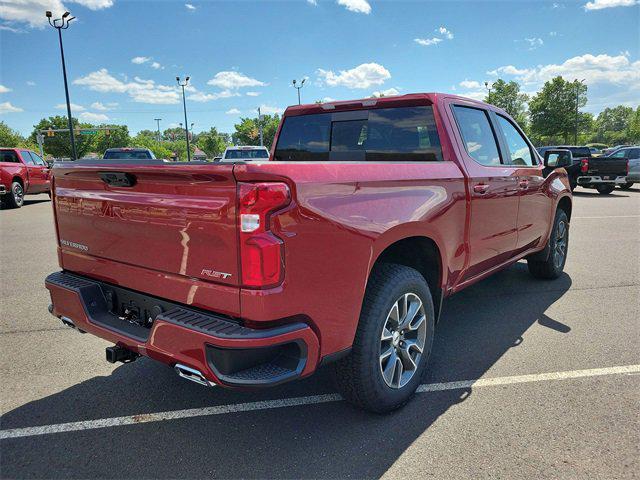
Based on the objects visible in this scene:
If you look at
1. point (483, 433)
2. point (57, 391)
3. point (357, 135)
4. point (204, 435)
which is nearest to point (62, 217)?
point (57, 391)

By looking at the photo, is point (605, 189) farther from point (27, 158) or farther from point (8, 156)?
point (8, 156)

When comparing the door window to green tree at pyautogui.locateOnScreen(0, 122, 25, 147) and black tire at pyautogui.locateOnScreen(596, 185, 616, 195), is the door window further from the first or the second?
green tree at pyautogui.locateOnScreen(0, 122, 25, 147)

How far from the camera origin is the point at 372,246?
2.53 m

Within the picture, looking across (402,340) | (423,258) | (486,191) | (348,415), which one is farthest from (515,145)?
(348,415)

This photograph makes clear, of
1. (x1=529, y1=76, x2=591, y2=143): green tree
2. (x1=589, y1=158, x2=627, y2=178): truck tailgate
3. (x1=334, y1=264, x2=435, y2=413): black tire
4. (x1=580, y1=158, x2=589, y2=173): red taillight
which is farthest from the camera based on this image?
(x1=529, y1=76, x2=591, y2=143): green tree

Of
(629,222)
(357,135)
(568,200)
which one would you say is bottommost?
(629,222)

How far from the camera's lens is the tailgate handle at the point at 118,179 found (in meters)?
2.49

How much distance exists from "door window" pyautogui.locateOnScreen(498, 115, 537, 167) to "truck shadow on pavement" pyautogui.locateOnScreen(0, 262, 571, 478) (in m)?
1.93

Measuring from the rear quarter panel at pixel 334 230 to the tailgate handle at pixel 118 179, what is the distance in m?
0.77

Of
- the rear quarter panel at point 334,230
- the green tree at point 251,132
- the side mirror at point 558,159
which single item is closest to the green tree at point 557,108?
the green tree at point 251,132

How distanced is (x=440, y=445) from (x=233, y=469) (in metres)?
1.11

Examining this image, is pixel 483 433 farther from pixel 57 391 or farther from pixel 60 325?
pixel 60 325

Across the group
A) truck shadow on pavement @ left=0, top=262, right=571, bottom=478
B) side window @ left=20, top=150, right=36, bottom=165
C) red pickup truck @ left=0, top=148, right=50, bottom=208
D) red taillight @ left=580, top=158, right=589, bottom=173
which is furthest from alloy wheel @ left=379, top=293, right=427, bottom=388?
red taillight @ left=580, top=158, right=589, bottom=173

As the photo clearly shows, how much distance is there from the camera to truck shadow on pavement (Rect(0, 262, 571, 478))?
2.39 meters
